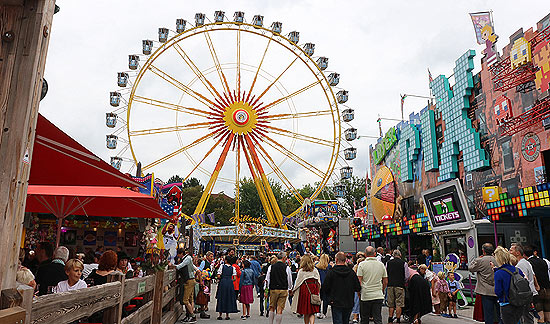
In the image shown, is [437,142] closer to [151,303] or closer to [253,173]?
[253,173]

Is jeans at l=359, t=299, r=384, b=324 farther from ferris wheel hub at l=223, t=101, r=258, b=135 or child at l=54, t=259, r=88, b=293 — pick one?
ferris wheel hub at l=223, t=101, r=258, b=135

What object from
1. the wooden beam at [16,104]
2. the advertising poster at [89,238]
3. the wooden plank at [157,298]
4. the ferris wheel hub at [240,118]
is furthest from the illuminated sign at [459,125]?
the wooden beam at [16,104]

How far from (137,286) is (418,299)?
19.3 ft

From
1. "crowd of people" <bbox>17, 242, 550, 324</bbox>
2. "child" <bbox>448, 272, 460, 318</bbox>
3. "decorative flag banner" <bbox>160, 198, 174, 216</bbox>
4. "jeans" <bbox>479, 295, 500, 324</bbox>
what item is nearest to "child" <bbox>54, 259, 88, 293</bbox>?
"crowd of people" <bbox>17, 242, 550, 324</bbox>

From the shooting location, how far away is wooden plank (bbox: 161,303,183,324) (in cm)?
735

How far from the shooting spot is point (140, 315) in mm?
4965

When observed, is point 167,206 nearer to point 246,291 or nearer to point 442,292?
point 246,291

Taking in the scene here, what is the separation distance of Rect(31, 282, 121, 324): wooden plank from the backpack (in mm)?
5159

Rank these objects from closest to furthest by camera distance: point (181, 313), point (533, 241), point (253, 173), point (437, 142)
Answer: point (181, 313) → point (533, 241) → point (437, 142) → point (253, 173)

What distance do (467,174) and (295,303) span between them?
554 inches

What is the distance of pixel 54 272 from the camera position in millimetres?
4938

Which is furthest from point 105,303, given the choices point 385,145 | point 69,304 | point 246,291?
point 385,145

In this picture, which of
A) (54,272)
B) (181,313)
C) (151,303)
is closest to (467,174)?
(181,313)

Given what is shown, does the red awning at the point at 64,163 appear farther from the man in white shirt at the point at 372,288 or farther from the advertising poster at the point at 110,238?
the advertising poster at the point at 110,238
